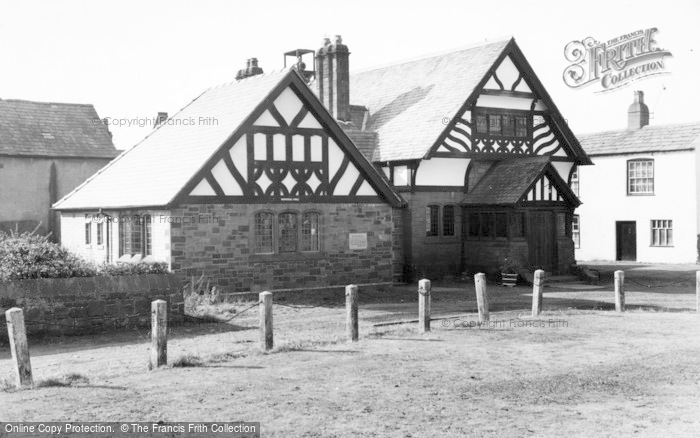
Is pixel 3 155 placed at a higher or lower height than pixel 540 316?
higher

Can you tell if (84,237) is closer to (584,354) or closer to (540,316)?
(540,316)

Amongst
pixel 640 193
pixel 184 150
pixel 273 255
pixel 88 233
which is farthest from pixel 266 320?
pixel 640 193

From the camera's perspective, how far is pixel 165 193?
24.2m

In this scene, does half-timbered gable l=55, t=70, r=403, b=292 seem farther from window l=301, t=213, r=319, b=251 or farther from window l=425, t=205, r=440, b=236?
window l=425, t=205, r=440, b=236

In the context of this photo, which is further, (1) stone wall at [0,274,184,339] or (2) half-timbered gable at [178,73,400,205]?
(2) half-timbered gable at [178,73,400,205]

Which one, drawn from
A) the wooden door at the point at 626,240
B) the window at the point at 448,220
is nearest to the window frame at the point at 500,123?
the window at the point at 448,220

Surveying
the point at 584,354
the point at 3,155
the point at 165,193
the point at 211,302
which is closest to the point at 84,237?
the point at 165,193

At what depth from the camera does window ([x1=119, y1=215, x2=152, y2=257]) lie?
1000 inches

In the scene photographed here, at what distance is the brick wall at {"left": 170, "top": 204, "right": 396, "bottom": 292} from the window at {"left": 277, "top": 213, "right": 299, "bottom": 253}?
0.71 feet

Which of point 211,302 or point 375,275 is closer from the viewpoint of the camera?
point 211,302

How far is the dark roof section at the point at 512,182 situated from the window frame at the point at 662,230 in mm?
10628

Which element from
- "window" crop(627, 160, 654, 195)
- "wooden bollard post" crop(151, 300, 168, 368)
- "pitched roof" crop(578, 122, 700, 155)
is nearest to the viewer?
"wooden bollard post" crop(151, 300, 168, 368)

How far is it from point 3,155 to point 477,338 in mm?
28992

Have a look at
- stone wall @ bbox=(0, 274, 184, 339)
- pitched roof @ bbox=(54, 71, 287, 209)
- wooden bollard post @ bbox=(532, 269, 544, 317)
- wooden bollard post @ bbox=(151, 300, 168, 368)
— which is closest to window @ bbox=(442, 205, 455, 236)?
pitched roof @ bbox=(54, 71, 287, 209)
